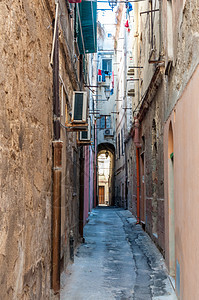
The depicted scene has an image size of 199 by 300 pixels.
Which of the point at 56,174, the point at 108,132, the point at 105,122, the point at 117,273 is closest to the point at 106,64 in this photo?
the point at 105,122

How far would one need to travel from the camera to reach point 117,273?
6574 mm

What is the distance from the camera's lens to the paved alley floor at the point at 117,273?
5373 mm

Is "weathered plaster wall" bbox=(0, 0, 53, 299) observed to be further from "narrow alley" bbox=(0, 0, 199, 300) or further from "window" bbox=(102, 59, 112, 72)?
"window" bbox=(102, 59, 112, 72)

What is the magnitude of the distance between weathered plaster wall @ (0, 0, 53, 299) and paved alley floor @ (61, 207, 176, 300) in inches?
56.6

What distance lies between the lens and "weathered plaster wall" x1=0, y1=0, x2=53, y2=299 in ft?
8.14

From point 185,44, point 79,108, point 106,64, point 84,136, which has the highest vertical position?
point 106,64

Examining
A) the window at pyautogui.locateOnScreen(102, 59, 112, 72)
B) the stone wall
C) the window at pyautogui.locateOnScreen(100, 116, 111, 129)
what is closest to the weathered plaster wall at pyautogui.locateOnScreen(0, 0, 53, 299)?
the stone wall

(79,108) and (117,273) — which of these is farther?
(79,108)

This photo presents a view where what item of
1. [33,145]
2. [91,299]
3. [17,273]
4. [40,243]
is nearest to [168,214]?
[91,299]

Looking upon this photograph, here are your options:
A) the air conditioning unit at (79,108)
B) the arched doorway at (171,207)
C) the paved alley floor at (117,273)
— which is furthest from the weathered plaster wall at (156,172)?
the air conditioning unit at (79,108)

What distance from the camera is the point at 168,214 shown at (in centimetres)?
659

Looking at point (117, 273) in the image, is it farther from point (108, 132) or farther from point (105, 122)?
point (105, 122)

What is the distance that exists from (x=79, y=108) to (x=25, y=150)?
3.82 m

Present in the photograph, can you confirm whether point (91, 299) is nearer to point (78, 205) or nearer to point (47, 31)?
point (47, 31)
